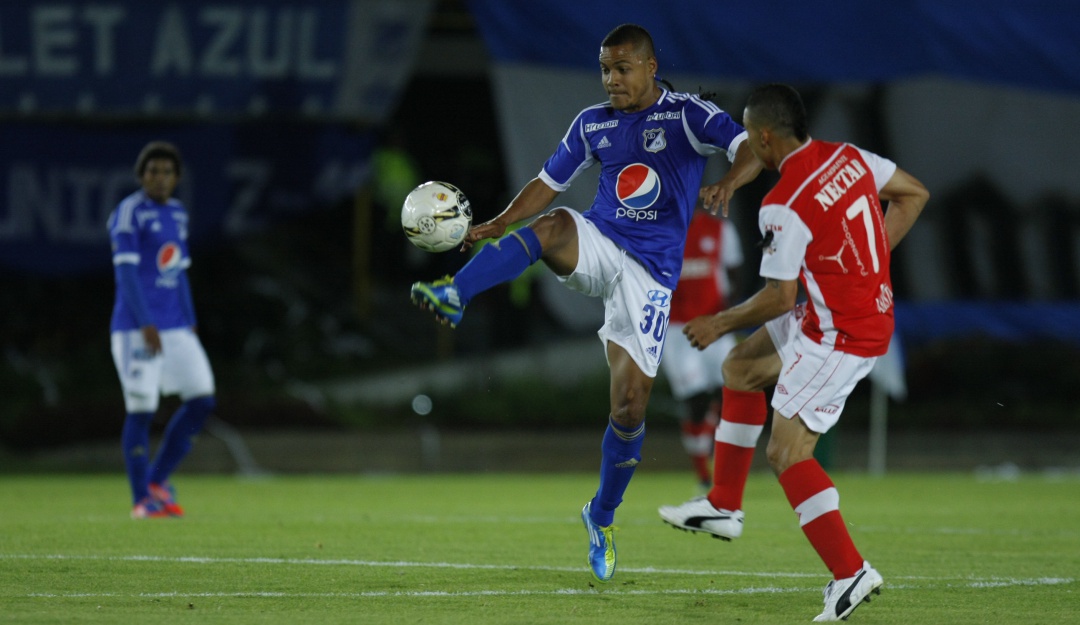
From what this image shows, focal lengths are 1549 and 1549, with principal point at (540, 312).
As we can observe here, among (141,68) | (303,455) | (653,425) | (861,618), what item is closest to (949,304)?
(653,425)

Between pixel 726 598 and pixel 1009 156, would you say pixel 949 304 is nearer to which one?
pixel 1009 156

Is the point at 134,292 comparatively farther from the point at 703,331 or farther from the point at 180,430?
the point at 703,331

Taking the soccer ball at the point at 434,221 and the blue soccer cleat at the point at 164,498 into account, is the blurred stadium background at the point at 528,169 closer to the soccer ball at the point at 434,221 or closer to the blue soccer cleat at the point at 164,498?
the blue soccer cleat at the point at 164,498

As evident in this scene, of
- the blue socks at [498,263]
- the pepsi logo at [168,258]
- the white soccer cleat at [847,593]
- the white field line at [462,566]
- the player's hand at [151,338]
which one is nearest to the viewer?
the white soccer cleat at [847,593]

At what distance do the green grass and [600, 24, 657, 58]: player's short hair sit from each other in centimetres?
246

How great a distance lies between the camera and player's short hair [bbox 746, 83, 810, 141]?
244 inches

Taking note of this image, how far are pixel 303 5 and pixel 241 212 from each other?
223 cm

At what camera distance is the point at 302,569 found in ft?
23.2

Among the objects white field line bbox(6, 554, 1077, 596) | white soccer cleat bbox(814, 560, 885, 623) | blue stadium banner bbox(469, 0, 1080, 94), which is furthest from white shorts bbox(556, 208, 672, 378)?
blue stadium banner bbox(469, 0, 1080, 94)

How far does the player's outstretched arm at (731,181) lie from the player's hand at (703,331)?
84cm

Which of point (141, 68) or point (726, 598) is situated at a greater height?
point (726, 598)

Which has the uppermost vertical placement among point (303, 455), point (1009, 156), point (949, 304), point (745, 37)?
point (745, 37)

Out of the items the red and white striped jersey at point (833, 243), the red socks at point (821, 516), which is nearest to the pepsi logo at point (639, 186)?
the red and white striped jersey at point (833, 243)

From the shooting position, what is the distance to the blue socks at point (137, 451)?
1003 cm
